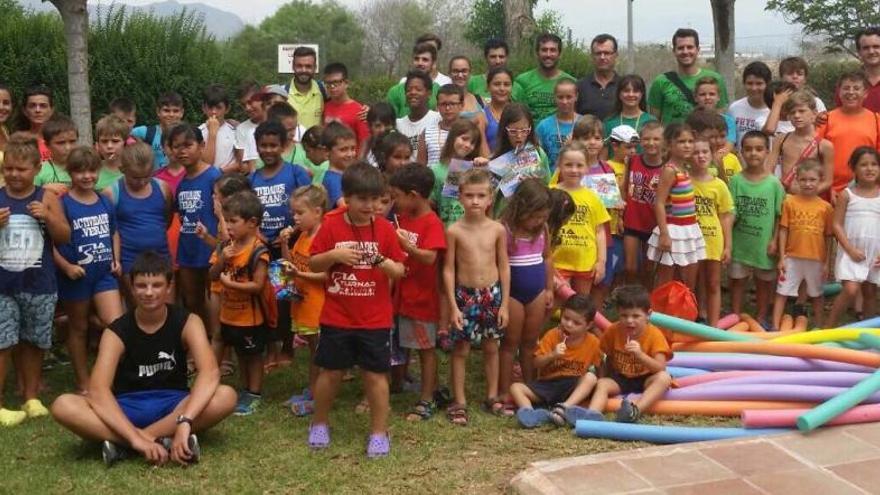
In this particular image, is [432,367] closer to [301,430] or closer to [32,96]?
[301,430]

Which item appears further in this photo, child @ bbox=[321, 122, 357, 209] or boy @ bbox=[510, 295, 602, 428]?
child @ bbox=[321, 122, 357, 209]

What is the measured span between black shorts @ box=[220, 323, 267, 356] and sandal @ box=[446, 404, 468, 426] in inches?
48.1

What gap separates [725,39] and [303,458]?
29.8ft

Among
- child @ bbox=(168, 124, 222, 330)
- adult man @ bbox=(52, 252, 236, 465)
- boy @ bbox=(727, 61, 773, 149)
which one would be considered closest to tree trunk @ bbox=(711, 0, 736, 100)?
boy @ bbox=(727, 61, 773, 149)

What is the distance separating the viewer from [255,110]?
8172mm

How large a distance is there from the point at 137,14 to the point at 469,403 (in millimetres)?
10253

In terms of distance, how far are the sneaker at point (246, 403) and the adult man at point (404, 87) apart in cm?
307

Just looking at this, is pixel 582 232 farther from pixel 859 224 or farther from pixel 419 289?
pixel 859 224


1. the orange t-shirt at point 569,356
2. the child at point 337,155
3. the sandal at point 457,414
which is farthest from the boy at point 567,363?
the child at point 337,155

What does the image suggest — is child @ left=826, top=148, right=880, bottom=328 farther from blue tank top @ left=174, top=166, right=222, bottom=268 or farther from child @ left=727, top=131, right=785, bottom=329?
blue tank top @ left=174, top=166, right=222, bottom=268

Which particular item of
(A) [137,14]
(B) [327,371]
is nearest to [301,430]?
(B) [327,371]

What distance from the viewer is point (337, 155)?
661cm

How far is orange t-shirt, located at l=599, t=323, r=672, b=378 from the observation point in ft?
19.2

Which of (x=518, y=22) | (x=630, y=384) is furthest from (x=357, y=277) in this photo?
(x=518, y=22)
